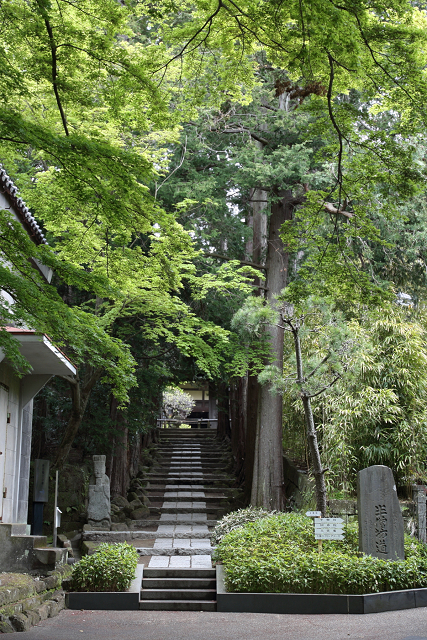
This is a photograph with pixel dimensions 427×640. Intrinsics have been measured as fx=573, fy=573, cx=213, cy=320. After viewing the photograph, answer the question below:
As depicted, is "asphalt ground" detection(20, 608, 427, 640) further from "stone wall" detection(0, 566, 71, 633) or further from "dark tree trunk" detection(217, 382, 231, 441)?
"dark tree trunk" detection(217, 382, 231, 441)

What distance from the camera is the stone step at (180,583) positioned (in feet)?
27.3

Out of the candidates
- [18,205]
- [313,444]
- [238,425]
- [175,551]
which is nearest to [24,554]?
[175,551]

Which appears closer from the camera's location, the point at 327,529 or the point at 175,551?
the point at 327,529

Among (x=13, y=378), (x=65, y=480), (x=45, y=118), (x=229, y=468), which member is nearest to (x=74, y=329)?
(x=45, y=118)

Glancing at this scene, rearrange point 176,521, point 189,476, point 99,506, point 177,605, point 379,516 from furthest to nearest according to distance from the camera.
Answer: point 189,476, point 176,521, point 99,506, point 379,516, point 177,605

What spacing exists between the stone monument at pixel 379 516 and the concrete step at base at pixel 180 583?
225cm

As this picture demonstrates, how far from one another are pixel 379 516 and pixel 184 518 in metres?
6.77

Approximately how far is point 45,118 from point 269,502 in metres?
8.74

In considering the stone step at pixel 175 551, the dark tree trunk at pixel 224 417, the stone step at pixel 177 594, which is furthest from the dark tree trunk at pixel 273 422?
the dark tree trunk at pixel 224 417

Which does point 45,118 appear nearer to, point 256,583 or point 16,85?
point 16,85

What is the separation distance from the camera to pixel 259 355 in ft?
41.8

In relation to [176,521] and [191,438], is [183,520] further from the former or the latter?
[191,438]

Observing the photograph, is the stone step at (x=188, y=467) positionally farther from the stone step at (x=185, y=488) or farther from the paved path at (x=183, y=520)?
the stone step at (x=185, y=488)

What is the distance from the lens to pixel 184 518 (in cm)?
1363
